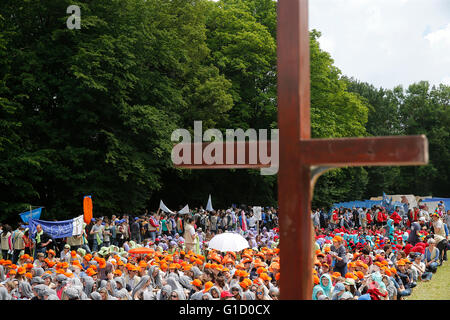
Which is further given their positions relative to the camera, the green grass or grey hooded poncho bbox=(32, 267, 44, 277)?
the green grass

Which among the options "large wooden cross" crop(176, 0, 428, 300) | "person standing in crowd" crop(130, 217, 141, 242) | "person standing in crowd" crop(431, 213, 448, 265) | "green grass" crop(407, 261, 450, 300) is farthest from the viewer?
"person standing in crowd" crop(130, 217, 141, 242)

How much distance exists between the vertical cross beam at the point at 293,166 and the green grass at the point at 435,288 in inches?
378

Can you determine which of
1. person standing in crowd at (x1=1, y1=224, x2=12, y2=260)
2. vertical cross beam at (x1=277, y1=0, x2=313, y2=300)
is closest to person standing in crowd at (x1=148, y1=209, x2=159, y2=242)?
person standing in crowd at (x1=1, y1=224, x2=12, y2=260)

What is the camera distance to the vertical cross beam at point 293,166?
A: 8.62 feet

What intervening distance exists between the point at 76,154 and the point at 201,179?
10933mm

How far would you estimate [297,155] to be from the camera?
8.72 ft

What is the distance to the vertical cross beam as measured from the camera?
2.63 metres

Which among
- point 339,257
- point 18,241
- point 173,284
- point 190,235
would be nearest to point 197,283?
point 173,284

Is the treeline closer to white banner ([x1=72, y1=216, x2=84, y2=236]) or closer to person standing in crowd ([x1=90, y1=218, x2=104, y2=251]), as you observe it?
person standing in crowd ([x1=90, y1=218, x2=104, y2=251])

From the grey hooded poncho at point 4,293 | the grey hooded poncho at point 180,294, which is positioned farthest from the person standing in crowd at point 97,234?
the grey hooded poncho at point 180,294

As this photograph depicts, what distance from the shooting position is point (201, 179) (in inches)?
1262

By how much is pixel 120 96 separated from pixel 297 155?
21.5m

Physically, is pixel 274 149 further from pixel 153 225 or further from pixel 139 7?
pixel 139 7

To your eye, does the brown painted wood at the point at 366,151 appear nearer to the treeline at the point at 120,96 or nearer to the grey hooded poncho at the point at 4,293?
the grey hooded poncho at the point at 4,293
